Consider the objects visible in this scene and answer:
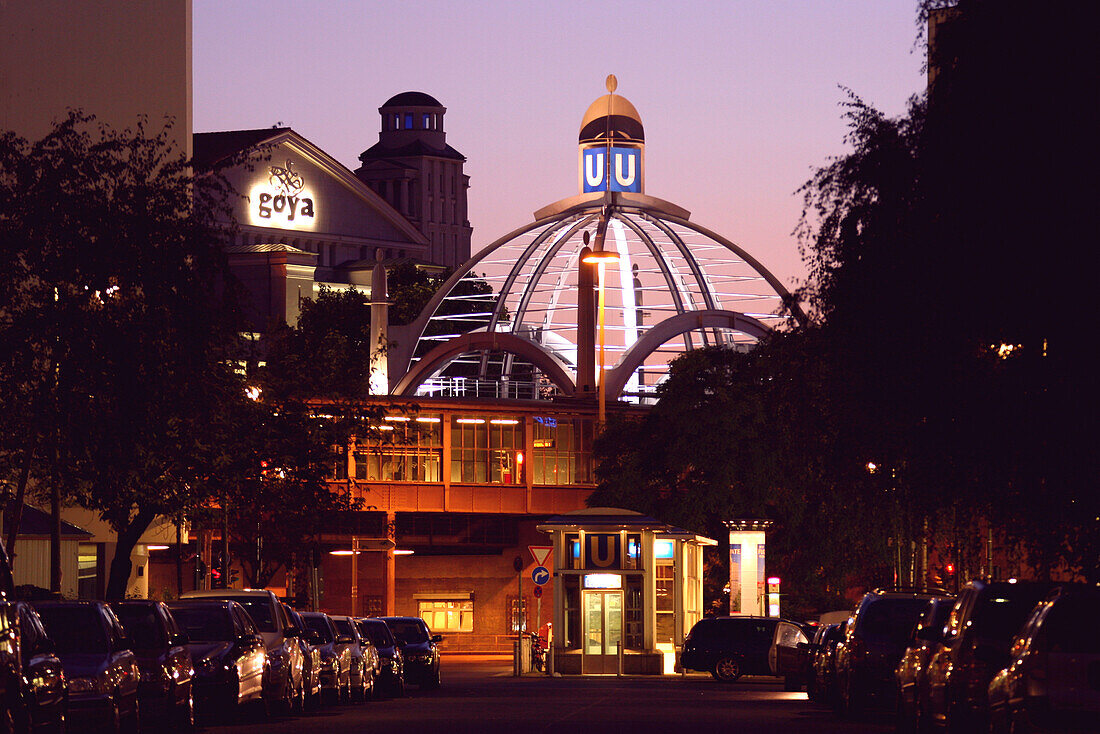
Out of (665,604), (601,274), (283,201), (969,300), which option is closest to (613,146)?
(283,201)

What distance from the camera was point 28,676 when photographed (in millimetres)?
16344

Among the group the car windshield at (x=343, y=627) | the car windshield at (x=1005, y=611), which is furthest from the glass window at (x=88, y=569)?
the car windshield at (x=1005, y=611)

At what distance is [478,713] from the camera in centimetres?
2908

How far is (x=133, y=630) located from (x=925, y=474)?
8.67 metres

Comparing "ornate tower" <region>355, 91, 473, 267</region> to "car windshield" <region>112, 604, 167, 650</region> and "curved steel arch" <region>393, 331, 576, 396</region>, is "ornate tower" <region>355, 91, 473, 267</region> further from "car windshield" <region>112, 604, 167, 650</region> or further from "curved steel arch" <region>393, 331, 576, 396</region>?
"car windshield" <region>112, 604, 167, 650</region>

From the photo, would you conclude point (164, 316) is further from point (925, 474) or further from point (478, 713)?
point (925, 474)

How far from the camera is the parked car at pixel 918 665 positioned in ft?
69.9

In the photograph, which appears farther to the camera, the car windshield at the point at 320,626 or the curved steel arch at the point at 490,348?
the curved steel arch at the point at 490,348

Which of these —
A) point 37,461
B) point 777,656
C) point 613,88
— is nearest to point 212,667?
point 37,461

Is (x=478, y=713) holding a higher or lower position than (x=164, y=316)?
lower

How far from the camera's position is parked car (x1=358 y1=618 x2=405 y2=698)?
127 feet

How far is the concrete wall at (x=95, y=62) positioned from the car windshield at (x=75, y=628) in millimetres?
32928

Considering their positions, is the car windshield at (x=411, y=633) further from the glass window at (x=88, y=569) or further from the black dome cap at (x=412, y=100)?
the black dome cap at (x=412, y=100)

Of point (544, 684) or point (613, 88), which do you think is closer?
point (544, 684)
